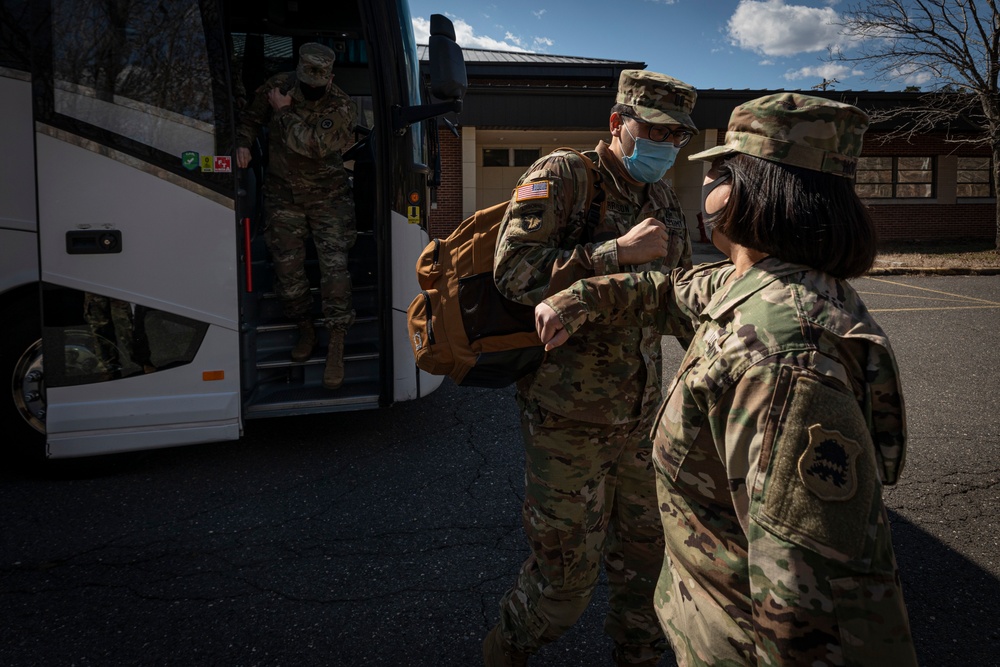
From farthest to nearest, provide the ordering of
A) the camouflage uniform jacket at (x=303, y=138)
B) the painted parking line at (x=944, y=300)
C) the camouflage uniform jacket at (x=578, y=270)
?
the painted parking line at (x=944, y=300) < the camouflage uniform jacket at (x=303, y=138) < the camouflage uniform jacket at (x=578, y=270)

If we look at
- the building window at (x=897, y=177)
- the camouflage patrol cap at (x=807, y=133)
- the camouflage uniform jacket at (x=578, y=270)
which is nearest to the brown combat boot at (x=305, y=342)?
the camouflage uniform jacket at (x=578, y=270)

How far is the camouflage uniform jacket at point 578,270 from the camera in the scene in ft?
6.47

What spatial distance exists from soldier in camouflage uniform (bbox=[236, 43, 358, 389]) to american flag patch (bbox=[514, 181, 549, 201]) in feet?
9.41

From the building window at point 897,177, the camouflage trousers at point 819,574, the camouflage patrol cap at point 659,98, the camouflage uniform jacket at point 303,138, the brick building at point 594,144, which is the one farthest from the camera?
the building window at point 897,177

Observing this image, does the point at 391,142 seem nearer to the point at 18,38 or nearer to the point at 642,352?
the point at 18,38

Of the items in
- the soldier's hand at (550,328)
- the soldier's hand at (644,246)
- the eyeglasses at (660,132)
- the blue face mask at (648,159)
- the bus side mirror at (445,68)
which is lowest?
the soldier's hand at (550,328)

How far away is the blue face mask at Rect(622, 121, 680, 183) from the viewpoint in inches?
84.0

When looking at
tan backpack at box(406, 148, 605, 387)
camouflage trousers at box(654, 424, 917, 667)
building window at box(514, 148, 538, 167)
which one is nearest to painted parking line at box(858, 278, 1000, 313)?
tan backpack at box(406, 148, 605, 387)

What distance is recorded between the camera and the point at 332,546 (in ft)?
10.9

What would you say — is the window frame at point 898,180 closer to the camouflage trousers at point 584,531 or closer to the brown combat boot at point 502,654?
the camouflage trousers at point 584,531

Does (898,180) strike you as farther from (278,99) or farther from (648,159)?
(648,159)

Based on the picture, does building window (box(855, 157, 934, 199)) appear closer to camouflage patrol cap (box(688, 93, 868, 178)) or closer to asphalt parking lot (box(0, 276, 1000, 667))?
asphalt parking lot (box(0, 276, 1000, 667))

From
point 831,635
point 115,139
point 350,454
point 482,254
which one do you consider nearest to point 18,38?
point 115,139

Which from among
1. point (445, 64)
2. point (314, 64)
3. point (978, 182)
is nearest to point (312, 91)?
point (314, 64)
